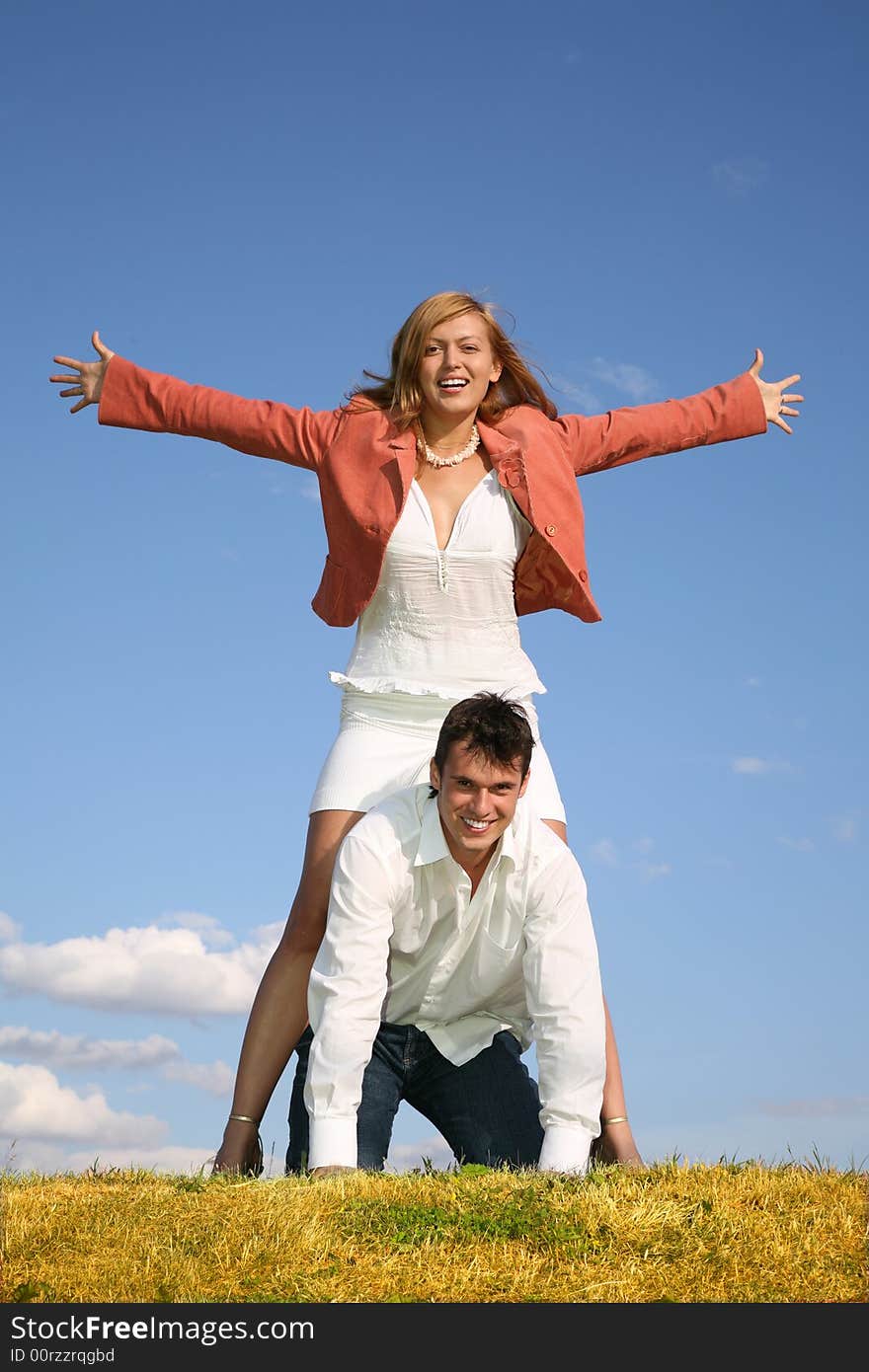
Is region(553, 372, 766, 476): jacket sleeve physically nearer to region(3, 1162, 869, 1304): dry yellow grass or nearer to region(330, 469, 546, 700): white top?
region(330, 469, 546, 700): white top

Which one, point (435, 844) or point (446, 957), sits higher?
point (435, 844)

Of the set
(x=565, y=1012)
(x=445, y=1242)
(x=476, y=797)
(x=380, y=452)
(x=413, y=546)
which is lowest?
(x=445, y=1242)

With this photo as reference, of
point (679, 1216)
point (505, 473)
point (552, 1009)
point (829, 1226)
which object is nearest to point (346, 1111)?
point (552, 1009)

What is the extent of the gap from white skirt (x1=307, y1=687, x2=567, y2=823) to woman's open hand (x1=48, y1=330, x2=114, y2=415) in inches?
82.2

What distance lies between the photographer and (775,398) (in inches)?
304

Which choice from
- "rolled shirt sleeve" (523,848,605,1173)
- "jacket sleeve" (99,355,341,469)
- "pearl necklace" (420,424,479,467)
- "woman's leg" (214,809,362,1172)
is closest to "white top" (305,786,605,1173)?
"rolled shirt sleeve" (523,848,605,1173)

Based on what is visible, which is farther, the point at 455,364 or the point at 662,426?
the point at 662,426

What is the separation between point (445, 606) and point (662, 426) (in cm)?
155

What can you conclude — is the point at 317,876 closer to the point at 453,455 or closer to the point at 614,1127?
the point at 614,1127

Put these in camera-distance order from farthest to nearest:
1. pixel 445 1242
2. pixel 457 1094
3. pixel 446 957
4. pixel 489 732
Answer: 1. pixel 457 1094
2. pixel 446 957
3. pixel 489 732
4. pixel 445 1242

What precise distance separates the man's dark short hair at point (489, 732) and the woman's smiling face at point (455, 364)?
1.59m

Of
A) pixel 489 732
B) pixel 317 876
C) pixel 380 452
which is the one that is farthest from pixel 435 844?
pixel 380 452

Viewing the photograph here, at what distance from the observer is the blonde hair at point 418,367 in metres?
6.90

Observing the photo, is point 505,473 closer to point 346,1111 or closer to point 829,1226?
point 346,1111
